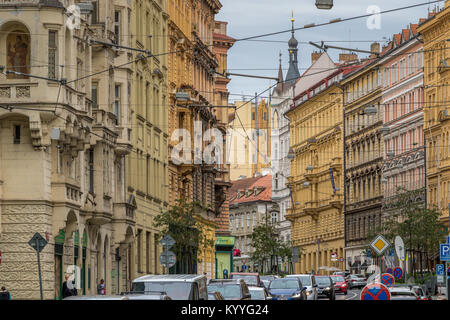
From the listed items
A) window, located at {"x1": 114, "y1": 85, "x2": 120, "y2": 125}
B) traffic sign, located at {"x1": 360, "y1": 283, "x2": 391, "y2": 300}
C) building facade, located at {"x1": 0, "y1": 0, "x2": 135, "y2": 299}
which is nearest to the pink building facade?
window, located at {"x1": 114, "y1": 85, "x2": 120, "y2": 125}

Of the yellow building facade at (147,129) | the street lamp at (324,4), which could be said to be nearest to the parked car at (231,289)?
the street lamp at (324,4)

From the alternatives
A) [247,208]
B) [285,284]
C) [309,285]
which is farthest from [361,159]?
[285,284]

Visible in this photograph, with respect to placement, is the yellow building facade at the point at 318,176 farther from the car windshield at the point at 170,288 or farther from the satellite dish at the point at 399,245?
the car windshield at the point at 170,288

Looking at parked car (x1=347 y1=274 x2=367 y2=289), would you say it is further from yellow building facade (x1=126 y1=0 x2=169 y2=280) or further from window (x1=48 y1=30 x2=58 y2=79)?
window (x1=48 y1=30 x2=58 y2=79)

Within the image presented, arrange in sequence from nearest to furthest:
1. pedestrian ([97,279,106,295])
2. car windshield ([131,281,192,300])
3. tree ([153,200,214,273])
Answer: car windshield ([131,281,192,300]), pedestrian ([97,279,106,295]), tree ([153,200,214,273])

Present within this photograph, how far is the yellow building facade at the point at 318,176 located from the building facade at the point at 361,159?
5.94ft

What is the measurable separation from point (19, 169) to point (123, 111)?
12471mm

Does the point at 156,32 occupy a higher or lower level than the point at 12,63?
higher

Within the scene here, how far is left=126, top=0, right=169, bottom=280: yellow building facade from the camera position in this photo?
5203cm

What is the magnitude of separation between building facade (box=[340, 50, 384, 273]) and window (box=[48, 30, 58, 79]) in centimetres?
7708

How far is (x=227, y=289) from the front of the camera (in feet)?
101

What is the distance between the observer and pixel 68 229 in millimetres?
37750

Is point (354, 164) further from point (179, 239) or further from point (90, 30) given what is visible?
point (90, 30)
